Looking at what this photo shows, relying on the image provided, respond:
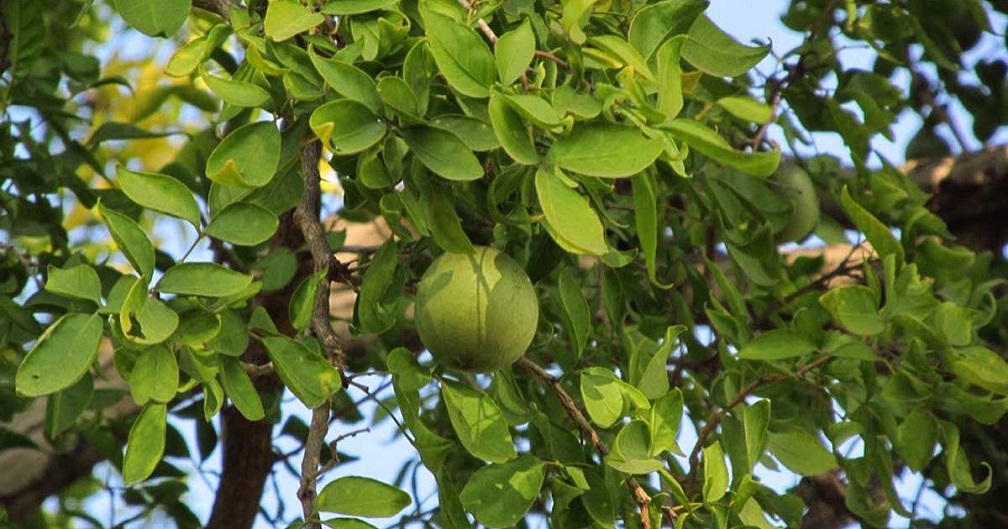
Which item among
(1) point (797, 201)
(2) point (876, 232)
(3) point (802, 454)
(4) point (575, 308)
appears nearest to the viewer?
(4) point (575, 308)

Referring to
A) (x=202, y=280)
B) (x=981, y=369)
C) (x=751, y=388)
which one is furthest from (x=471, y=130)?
(x=981, y=369)

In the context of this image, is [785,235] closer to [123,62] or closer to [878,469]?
[878,469]

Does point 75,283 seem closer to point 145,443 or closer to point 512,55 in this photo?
point 145,443

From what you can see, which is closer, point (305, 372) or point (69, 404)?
point (305, 372)

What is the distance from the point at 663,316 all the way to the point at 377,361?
49 centimetres

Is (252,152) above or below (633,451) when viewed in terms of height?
above

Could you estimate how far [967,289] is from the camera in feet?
6.49

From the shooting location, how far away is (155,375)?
47.7 inches

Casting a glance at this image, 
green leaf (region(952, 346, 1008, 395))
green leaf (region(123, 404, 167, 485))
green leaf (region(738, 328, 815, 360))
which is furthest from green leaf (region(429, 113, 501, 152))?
green leaf (region(952, 346, 1008, 395))

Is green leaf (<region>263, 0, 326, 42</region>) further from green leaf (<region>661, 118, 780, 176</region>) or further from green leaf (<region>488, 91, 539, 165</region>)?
green leaf (<region>661, 118, 780, 176</region>)

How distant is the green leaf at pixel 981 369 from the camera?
156cm

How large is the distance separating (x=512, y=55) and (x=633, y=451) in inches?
13.8

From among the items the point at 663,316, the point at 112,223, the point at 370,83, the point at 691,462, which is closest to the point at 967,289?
the point at 663,316

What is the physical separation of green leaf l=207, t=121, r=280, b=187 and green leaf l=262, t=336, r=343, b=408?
0.15 meters
